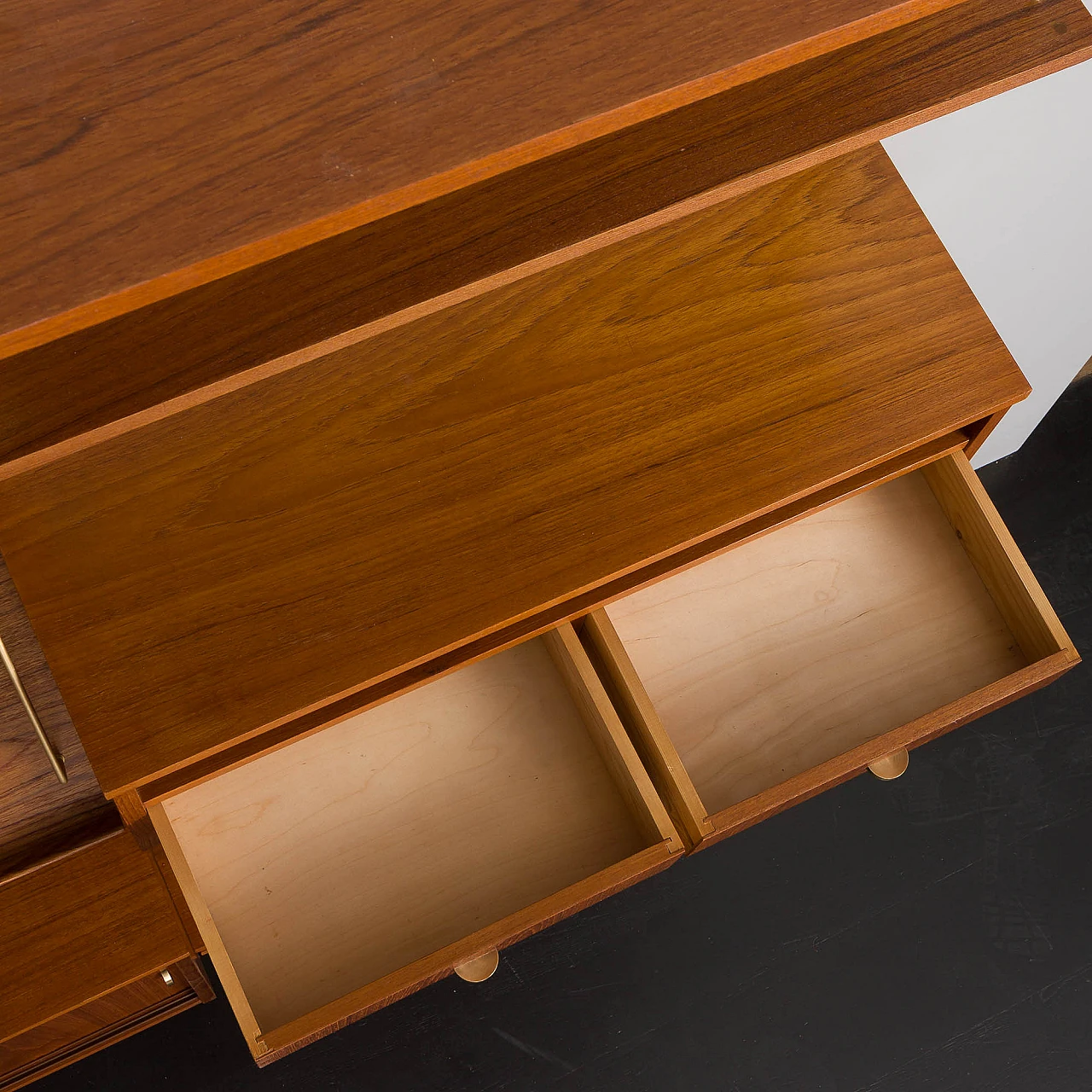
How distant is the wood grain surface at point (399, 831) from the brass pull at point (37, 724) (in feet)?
0.59

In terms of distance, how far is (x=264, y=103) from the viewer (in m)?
0.49

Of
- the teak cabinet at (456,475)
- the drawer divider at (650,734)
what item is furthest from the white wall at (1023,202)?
the drawer divider at (650,734)

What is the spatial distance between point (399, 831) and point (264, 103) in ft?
2.86

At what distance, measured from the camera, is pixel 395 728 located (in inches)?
48.7

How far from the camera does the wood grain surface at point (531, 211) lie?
2.23 feet

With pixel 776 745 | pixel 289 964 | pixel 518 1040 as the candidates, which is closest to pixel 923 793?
pixel 776 745

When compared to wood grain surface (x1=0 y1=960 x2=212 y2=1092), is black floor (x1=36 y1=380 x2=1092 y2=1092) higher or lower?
lower

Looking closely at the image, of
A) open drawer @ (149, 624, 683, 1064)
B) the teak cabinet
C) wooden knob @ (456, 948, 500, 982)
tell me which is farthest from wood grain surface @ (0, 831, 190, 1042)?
wooden knob @ (456, 948, 500, 982)

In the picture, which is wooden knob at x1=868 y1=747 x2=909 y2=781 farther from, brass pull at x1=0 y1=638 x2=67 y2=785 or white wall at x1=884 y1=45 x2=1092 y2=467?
brass pull at x1=0 y1=638 x2=67 y2=785

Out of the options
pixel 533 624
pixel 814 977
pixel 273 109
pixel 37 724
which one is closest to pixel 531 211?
pixel 273 109

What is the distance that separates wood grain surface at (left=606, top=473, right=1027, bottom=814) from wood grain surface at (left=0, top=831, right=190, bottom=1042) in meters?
0.56

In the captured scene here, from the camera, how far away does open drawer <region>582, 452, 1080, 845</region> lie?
1263 mm

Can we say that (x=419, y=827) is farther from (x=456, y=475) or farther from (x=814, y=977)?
(x=814, y=977)

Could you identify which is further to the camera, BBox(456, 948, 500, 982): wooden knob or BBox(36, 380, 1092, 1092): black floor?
BBox(36, 380, 1092, 1092): black floor
